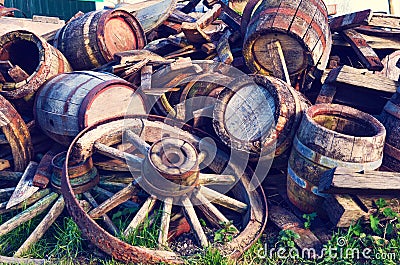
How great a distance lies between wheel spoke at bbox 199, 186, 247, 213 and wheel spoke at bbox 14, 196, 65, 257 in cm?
115

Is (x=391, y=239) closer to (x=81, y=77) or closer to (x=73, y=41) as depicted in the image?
(x=81, y=77)

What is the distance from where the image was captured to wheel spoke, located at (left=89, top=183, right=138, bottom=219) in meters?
2.97

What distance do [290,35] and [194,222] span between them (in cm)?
207

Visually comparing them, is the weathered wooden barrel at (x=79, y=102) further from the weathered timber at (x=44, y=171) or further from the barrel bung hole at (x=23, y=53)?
the barrel bung hole at (x=23, y=53)

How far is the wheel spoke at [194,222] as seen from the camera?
291 centimetres

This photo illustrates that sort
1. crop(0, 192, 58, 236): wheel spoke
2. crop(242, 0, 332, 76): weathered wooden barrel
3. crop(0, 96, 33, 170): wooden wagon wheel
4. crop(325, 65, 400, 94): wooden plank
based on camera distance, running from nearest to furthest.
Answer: crop(0, 192, 58, 236): wheel spoke → crop(0, 96, 33, 170): wooden wagon wheel → crop(325, 65, 400, 94): wooden plank → crop(242, 0, 332, 76): weathered wooden barrel

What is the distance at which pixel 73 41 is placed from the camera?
454cm

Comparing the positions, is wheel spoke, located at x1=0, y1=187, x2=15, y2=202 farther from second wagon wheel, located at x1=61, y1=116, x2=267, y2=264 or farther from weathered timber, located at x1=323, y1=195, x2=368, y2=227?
weathered timber, located at x1=323, y1=195, x2=368, y2=227

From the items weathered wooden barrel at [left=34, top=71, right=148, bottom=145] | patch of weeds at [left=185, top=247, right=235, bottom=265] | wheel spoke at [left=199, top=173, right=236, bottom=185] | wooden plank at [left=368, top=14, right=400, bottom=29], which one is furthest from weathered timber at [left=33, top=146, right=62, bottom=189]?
wooden plank at [left=368, top=14, right=400, bottom=29]

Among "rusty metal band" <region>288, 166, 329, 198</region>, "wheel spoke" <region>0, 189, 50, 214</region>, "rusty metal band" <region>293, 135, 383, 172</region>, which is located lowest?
"wheel spoke" <region>0, 189, 50, 214</region>

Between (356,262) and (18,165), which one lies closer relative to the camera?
(356,262)

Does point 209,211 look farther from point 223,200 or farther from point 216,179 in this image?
point 216,179

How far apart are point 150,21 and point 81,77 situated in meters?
1.97

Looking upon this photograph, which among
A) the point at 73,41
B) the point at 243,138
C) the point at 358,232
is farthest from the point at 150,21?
the point at 358,232
